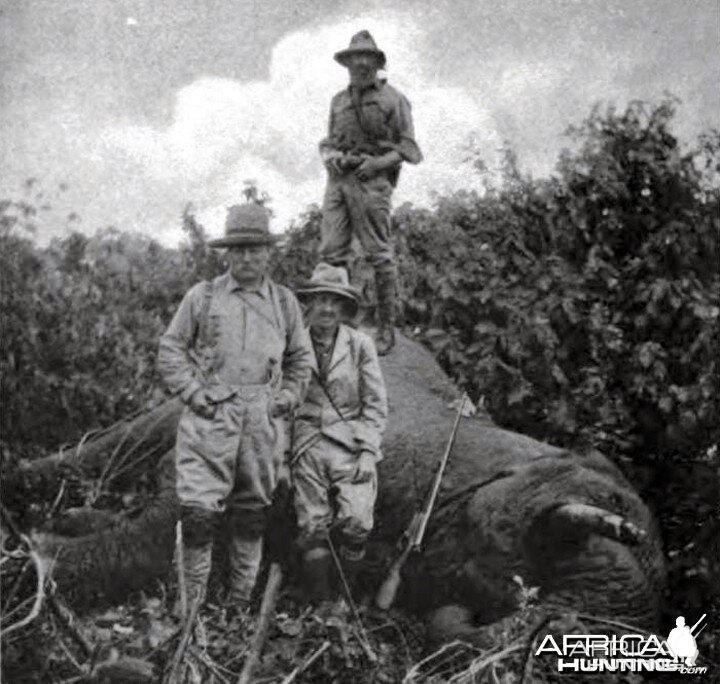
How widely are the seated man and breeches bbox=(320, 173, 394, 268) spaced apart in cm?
53

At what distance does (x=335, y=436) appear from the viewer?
18.1 feet

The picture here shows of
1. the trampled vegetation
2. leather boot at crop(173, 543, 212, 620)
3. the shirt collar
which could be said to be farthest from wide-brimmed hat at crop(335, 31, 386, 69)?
leather boot at crop(173, 543, 212, 620)

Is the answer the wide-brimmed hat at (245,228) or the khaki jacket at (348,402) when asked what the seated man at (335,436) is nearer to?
the khaki jacket at (348,402)

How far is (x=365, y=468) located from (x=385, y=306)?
1237 millimetres

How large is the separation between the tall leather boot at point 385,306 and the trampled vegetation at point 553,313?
392mm

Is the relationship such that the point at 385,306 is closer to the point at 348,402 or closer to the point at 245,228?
the point at 348,402

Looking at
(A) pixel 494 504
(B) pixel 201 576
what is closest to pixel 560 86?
(A) pixel 494 504

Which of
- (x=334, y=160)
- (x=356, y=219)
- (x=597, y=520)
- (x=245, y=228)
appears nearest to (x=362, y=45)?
(x=334, y=160)

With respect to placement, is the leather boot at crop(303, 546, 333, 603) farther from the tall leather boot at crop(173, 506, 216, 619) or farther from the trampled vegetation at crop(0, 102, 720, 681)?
the trampled vegetation at crop(0, 102, 720, 681)

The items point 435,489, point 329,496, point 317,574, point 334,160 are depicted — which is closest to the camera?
point 317,574

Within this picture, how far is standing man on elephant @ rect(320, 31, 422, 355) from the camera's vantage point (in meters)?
5.98

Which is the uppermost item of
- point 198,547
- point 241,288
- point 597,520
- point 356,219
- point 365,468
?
point 356,219

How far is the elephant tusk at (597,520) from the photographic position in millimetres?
5227

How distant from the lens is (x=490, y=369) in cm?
659
